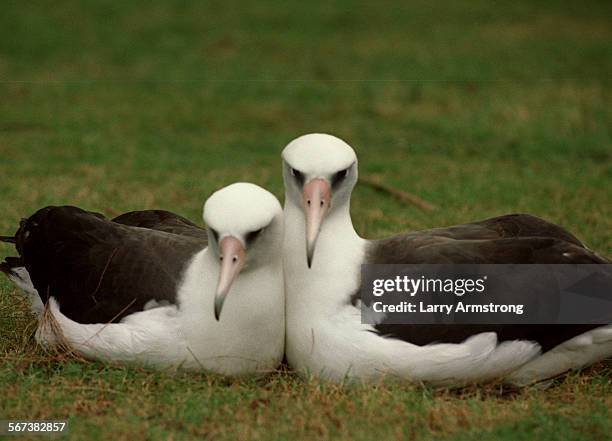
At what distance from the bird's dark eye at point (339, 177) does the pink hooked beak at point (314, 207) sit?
72 mm

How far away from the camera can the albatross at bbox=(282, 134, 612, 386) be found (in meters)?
5.29

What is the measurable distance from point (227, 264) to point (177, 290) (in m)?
0.53

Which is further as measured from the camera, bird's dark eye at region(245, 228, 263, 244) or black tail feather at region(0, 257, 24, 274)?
black tail feather at region(0, 257, 24, 274)

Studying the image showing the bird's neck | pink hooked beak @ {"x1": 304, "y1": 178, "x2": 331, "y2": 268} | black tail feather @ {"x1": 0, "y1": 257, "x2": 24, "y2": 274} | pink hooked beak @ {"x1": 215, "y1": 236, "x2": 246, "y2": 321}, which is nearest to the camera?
pink hooked beak @ {"x1": 215, "y1": 236, "x2": 246, "y2": 321}

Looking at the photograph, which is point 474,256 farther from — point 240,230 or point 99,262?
point 99,262

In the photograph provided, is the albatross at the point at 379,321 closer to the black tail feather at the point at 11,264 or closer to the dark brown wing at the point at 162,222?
the dark brown wing at the point at 162,222

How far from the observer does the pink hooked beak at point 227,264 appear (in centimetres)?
492

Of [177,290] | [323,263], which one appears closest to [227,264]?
[177,290]

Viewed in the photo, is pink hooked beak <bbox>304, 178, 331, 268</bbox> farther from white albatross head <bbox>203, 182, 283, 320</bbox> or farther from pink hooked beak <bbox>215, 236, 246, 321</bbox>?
pink hooked beak <bbox>215, 236, 246, 321</bbox>

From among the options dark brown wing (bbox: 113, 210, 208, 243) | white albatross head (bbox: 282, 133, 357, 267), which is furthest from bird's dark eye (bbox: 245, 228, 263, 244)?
dark brown wing (bbox: 113, 210, 208, 243)

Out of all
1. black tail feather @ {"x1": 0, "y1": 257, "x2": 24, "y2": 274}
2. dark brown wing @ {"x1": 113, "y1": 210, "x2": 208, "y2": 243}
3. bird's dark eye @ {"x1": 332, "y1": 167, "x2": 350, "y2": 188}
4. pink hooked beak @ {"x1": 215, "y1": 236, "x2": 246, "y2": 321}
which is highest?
bird's dark eye @ {"x1": 332, "y1": 167, "x2": 350, "y2": 188}

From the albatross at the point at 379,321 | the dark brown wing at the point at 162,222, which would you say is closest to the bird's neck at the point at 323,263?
the albatross at the point at 379,321

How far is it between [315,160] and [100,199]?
4619 millimetres

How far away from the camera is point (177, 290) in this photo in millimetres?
5418
